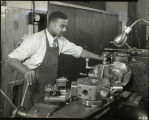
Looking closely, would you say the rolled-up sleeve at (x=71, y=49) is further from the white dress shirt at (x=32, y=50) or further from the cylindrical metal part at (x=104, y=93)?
the cylindrical metal part at (x=104, y=93)

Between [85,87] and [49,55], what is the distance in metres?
0.64

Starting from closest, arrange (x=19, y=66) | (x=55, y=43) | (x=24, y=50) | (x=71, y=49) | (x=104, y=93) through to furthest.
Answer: (x=104, y=93) < (x=19, y=66) < (x=24, y=50) < (x=55, y=43) < (x=71, y=49)

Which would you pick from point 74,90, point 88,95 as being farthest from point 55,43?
point 88,95

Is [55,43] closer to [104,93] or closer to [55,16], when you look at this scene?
[55,16]

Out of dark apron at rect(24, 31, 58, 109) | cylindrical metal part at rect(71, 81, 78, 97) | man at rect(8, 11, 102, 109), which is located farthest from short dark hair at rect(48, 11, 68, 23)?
cylindrical metal part at rect(71, 81, 78, 97)

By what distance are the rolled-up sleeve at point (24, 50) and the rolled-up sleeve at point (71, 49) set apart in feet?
1.01

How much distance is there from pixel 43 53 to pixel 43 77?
0.22 meters

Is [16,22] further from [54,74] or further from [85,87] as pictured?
[85,87]

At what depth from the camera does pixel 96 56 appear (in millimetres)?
2297

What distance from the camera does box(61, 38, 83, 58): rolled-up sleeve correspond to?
225 cm

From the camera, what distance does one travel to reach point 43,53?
2.11m

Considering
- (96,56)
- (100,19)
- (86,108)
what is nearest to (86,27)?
(100,19)

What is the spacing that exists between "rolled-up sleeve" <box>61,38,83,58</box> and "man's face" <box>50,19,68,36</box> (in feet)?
0.30

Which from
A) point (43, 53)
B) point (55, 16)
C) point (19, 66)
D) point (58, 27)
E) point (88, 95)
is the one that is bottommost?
point (88, 95)
